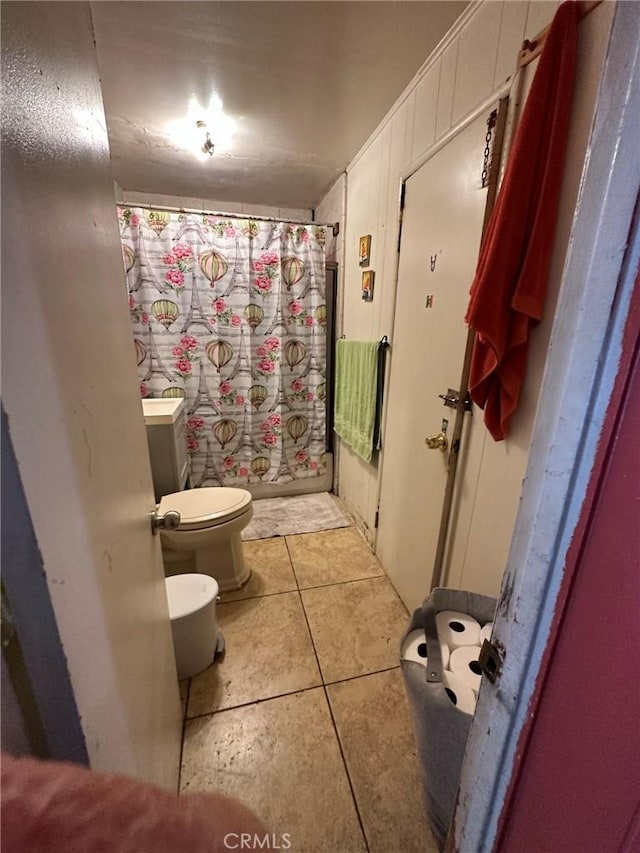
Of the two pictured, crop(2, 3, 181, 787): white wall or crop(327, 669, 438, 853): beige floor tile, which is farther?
crop(327, 669, 438, 853): beige floor tile

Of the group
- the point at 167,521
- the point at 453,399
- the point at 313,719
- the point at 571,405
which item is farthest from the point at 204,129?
the point at 313,719

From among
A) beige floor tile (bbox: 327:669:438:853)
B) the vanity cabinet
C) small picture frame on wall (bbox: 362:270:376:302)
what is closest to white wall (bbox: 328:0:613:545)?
small picture frame on wall (bbox: 362:270:376:302)

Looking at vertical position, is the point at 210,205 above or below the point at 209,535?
above

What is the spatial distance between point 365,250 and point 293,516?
1.79 meters

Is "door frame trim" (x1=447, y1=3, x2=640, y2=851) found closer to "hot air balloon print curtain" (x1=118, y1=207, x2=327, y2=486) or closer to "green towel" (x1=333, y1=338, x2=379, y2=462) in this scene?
"green towel" (x1=333, y1=338, x2=379, y2=462)

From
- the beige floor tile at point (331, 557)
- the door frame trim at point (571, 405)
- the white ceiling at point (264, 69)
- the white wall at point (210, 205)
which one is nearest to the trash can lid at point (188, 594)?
the beige floor tile at point (331, 557)

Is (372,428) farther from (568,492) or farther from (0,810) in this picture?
(0,810)

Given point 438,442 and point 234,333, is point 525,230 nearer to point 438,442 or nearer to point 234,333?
point 438,442

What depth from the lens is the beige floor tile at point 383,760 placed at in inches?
36.6

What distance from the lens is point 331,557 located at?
6.63 feet

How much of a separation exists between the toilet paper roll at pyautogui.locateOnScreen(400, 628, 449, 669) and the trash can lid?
725 millimetres

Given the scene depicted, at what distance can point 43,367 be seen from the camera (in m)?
0.37

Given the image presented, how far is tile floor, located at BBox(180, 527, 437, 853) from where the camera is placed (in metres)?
0.96

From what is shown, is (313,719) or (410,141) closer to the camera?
(313,719)
